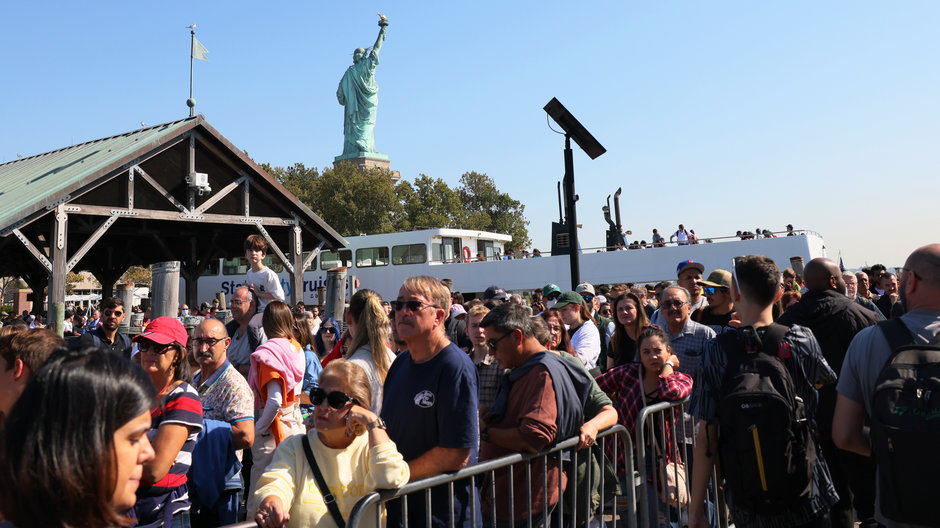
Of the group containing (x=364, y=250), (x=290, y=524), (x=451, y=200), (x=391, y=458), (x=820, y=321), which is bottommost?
(x=290, y=524)

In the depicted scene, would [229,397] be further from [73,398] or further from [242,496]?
[73,398]

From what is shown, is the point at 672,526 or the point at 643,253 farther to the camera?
the point at 643,253

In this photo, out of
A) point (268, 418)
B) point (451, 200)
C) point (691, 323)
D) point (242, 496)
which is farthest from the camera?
point (451, 200)

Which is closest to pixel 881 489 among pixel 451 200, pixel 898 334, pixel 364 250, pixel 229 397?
pixel 898 334

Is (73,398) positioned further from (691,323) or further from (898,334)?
(691,323)

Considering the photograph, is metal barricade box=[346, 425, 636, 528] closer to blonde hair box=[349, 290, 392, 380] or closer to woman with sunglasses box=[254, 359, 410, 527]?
woman with sunglasses box=[254, 359, 410, 527]

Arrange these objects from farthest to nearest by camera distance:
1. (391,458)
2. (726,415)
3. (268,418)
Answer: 1. (268,418)
2. (726,415)
3. (391,458)

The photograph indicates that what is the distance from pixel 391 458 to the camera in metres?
2.71

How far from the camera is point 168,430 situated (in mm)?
3092

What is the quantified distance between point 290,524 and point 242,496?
340 centimetres

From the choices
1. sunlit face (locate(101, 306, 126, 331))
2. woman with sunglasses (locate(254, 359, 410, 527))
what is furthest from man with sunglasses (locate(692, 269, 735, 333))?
sunlit face (locate(101, 306, 126, 331))

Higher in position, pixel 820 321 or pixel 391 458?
pixel 820 321

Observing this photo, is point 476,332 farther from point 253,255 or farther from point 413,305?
point 253,255

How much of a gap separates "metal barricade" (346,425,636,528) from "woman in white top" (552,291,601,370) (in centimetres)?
201
